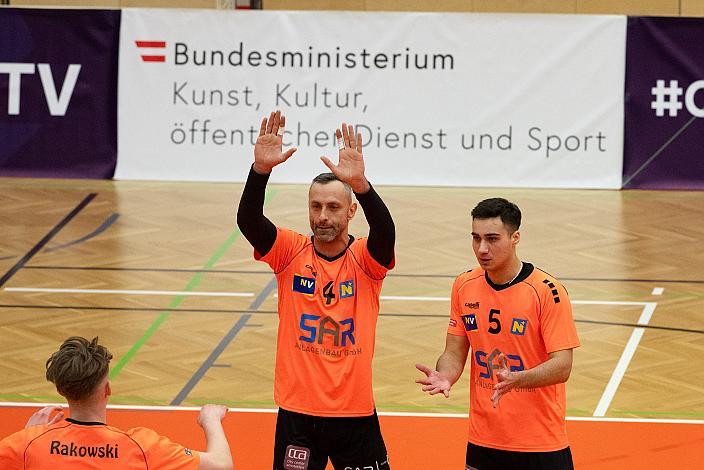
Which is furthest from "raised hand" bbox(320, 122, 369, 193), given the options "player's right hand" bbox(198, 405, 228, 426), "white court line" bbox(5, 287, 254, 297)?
"white court line" bbox(5, 287, 254, 297)

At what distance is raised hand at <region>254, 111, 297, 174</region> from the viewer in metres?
5.55

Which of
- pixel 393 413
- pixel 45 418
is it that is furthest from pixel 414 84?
pixel 45 418

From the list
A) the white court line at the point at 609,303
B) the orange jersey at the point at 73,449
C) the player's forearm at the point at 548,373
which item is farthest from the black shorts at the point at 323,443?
the white court line at the point at 609,303

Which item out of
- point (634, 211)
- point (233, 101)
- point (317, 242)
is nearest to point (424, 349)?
point (317, 242)

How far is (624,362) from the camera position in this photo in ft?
31.2

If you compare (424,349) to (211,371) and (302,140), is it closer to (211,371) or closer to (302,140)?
(211,371)

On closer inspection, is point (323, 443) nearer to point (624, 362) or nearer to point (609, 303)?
point (624, 362)

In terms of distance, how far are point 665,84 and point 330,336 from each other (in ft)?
34.9

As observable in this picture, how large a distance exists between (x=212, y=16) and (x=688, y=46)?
5.80 meters

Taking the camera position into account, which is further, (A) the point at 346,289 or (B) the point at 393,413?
(B) the point at 393,413

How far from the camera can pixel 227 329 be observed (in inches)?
405

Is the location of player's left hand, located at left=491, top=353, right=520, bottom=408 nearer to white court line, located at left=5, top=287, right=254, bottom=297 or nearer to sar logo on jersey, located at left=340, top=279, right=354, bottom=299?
sar logo on jersey, located at left=340, top=279, right=354, bottom=299

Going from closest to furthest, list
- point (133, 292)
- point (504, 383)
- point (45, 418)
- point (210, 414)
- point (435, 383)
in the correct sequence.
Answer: point (45, 418), point (210, 414), point (504, 383), point (435, 383), point (133, 292)

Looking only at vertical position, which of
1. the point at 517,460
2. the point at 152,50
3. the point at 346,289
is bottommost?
the point at 517,460
